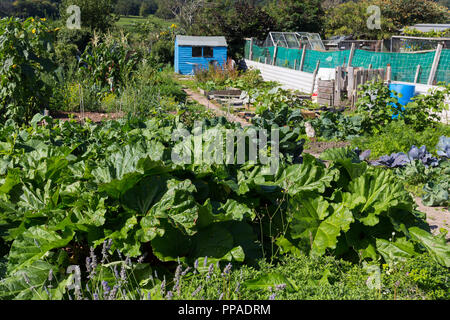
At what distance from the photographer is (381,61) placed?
1312 centimetres

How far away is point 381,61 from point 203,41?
10394mm

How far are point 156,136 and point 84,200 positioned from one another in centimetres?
138

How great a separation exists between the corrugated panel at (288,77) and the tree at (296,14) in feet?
23.5

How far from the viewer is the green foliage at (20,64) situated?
6.57 m

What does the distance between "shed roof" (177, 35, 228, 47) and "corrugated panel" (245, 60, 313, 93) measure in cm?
266

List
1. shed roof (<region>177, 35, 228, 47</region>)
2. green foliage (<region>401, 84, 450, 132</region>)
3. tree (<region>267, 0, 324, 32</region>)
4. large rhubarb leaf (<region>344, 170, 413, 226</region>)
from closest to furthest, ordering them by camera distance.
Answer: large rhubarb leaf (<region>344, 170, 413, 226</region>), green foliage (<region>401, 84, 450, 132</region>), shed roof (<region>177, 35, 228, 47</region>), tree (<region>267, 0, 324, 32</region>)

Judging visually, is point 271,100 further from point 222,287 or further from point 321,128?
point 222,287

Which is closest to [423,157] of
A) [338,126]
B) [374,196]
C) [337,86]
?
[338,126]

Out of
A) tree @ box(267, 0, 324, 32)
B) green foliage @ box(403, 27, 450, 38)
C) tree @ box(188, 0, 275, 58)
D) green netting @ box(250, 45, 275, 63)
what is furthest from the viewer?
tree @ box(267, 0, 324, 32)

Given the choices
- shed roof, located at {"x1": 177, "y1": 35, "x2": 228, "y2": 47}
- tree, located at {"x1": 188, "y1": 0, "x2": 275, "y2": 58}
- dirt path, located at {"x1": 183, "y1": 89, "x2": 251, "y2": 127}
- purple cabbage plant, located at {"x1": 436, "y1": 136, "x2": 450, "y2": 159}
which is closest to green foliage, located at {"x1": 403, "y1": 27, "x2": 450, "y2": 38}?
tree, located at {"x1": 188, "y1": 0, "x2": 275, "y2": 58}

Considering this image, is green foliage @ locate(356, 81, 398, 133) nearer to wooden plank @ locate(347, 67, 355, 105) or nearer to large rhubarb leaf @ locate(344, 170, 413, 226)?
wooden plank @ locate(347, 67, 355, 105)

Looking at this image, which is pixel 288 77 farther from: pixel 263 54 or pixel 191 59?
pixel 191 59

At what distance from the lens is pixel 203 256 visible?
106 inches

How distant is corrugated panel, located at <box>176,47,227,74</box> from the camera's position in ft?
68.7
